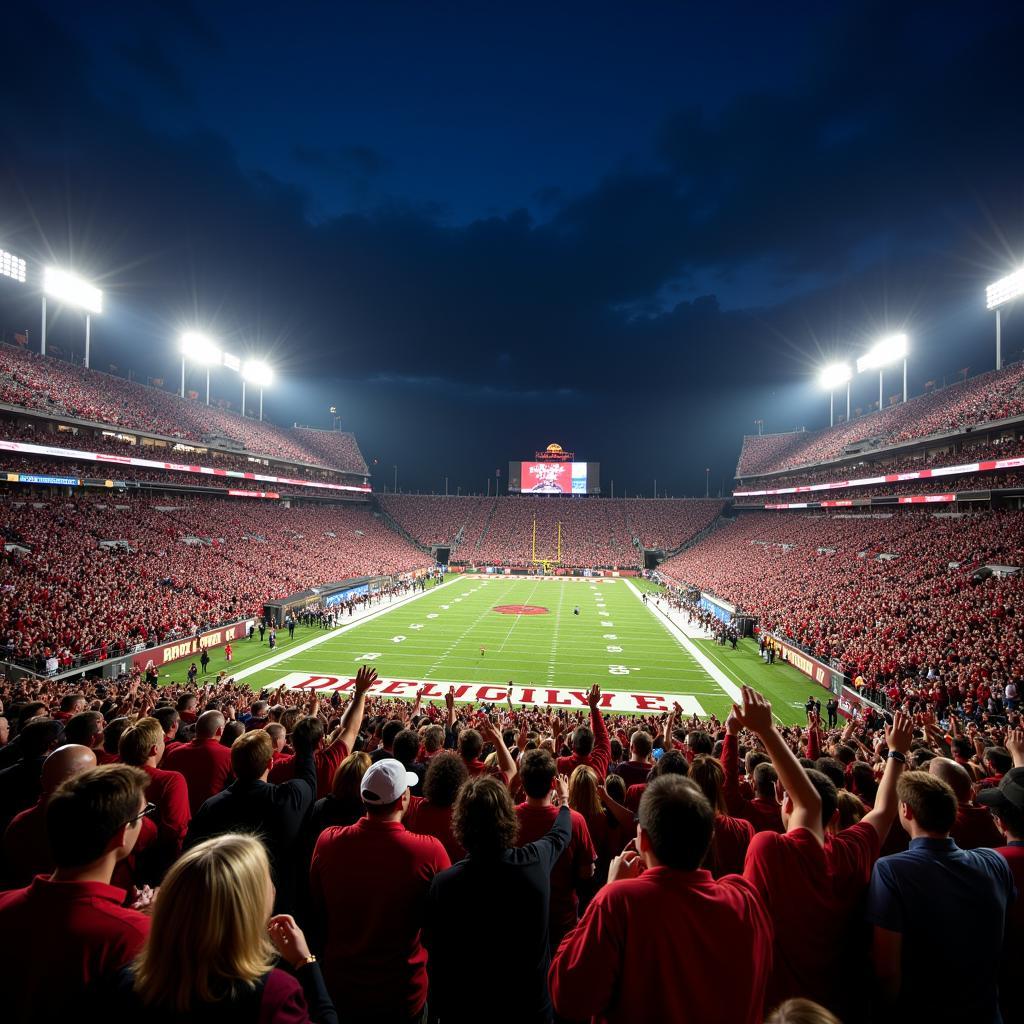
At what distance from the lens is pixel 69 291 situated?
130ft

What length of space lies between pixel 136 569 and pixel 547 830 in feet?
106

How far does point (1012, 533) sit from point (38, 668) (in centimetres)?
4025

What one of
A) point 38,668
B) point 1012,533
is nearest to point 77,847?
point 38,668

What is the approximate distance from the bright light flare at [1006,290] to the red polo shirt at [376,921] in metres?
48.4

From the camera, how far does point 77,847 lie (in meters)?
2.05

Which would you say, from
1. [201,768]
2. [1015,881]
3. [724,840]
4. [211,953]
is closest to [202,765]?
[201,768]

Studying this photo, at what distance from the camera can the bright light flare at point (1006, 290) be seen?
35.2 metres

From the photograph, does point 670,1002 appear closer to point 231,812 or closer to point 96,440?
point 231,812

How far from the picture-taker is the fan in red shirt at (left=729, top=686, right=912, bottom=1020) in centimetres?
270

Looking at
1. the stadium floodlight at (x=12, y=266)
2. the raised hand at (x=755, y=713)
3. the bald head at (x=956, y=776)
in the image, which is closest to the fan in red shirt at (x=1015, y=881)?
the bald head at (x=956, y=776)

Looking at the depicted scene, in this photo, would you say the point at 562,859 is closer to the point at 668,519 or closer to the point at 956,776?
the point at 956,776

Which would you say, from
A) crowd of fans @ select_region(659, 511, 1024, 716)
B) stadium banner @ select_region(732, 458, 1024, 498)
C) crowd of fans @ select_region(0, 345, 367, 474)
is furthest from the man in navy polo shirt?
crowd of fans @ select_region(0, 345, 367, 474)

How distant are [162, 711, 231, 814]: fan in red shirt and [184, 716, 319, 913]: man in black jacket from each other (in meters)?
1.41

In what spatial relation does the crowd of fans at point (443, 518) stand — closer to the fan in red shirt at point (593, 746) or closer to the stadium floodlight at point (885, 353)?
the stadium floodlight at point (885, 353)
